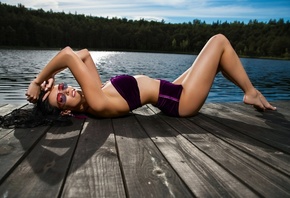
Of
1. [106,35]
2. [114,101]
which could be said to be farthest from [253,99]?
[106,35]

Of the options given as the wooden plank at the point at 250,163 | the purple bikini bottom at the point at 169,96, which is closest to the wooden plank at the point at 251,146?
the wooden plank at the point at 250,163

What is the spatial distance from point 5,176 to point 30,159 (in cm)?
32

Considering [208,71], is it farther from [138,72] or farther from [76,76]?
[138,72]

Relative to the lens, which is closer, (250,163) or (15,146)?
(250,163)

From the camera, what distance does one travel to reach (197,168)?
198cm

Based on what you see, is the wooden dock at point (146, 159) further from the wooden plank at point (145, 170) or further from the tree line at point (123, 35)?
the tree line at point (123, 35)

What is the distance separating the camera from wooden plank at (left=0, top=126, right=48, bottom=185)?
1.91m

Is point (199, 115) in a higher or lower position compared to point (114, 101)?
lower

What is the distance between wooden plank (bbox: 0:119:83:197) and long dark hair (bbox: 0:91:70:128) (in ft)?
1.37

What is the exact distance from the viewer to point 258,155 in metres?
2.29

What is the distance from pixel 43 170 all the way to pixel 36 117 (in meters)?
1.40

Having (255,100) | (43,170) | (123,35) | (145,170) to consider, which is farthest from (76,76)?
(123,35)

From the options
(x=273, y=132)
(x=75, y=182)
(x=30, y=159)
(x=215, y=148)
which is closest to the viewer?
(x=75, y=182)

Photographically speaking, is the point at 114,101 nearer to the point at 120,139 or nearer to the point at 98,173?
the point at 120,139
